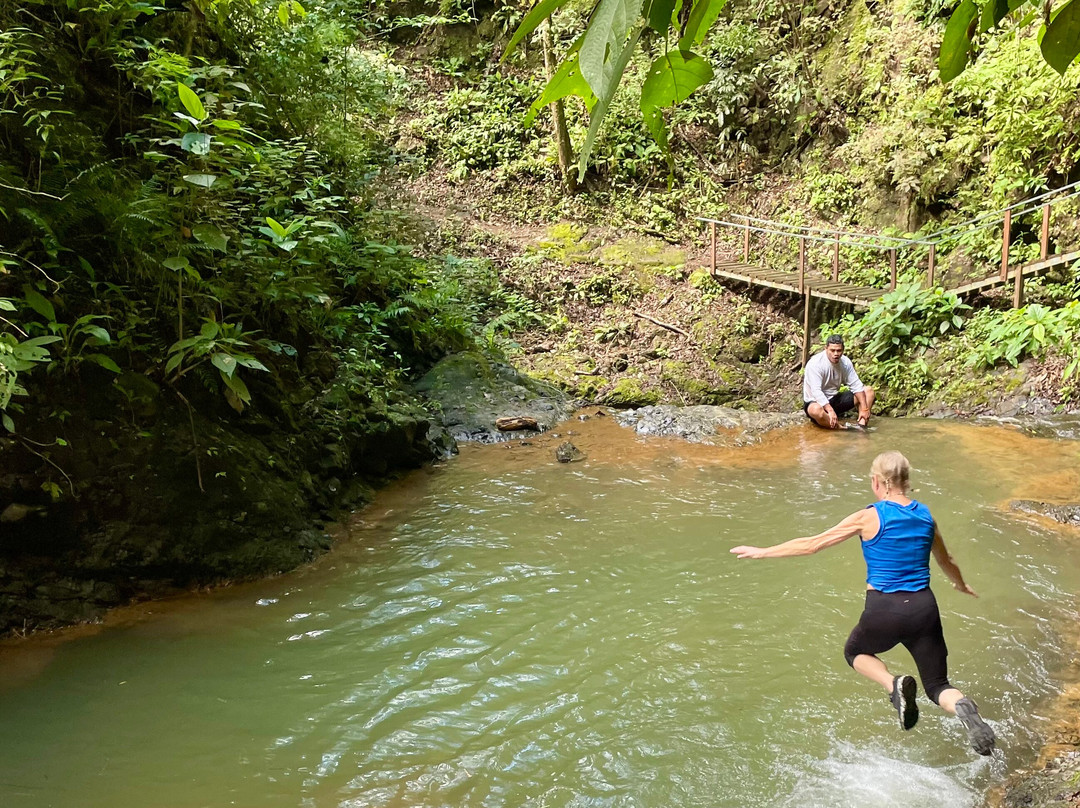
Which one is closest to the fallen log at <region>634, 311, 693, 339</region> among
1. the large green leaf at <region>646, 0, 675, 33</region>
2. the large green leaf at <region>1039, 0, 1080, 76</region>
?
the large green leaf at <region>1039, 0, 1080, 76</region>

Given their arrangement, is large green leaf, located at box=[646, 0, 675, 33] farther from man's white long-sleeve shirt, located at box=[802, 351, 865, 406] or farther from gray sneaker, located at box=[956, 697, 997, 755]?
man's white long-sleeve shirt, located at box=[802, 351, 865, 406]

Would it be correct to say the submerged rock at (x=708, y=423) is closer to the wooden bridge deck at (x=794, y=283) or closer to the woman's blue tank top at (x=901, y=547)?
the wooden bridge deck at (x=794, y=283)

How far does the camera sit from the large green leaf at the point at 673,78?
1000 millimetres

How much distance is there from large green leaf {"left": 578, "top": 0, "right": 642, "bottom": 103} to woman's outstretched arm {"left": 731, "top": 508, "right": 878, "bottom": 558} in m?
3.20

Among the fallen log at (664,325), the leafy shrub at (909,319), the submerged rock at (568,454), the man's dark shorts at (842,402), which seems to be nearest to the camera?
the submerged rock at (568,454)

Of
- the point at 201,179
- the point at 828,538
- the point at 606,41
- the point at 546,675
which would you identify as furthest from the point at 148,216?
the point at 606,41

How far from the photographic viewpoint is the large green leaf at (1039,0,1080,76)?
1.14 meters

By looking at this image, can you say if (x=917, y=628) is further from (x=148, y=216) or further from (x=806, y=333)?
(x=806, y=333)

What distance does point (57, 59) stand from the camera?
5559mm

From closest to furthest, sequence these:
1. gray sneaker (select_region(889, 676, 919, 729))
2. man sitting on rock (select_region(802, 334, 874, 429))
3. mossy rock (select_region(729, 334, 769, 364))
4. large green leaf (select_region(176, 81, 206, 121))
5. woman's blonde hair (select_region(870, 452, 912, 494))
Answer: gray sneaker (select_region(889, 676, 919, 729)) → woman's blonde hair (select_region(870, 452, 912, 494)) → large green leaf (select_region(176, 81, 206, 121)) → man sitting on rock (select_region(802, 334, 874, 429)) → mossy rock (select_region(729, 334, 769, 364))

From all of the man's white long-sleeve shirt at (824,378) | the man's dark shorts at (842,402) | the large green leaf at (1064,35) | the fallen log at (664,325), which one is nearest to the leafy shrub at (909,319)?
the man's white long-sleeve shirt at (824,378)

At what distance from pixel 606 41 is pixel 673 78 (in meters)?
0.31

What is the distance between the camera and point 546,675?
442 centimetres

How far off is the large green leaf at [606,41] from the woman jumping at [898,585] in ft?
10.1
